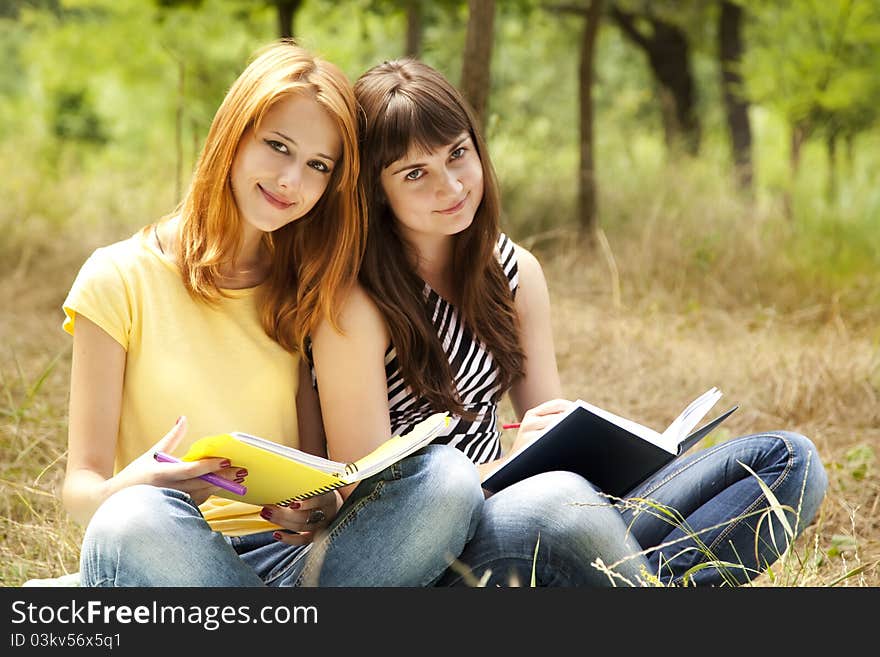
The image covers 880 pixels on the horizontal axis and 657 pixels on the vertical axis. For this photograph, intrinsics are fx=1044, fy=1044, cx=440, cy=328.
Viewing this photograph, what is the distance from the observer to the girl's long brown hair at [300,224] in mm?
2127

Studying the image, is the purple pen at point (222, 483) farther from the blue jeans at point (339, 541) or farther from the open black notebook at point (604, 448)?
the open black notebook at point (604, 448)

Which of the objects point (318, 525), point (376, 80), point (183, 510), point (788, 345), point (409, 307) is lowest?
point (788, 345)

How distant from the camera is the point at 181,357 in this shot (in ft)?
7.00

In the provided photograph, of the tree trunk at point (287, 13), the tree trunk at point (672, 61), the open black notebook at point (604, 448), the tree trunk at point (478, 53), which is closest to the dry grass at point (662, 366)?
the open black notebook at point (604, 448)

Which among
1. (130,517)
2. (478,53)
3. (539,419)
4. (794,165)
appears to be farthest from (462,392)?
(794,165)

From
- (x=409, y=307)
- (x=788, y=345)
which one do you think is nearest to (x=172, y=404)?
(x=409, y=307)

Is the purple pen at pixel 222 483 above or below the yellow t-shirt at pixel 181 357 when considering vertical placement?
below

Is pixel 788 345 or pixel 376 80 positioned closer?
pixel 376 80

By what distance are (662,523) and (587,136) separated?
4164 millimetres

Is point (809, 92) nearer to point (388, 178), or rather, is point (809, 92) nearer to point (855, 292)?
point (855, 292)

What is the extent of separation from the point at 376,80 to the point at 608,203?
432 centimetres

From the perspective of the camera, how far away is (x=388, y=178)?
232 centimetres

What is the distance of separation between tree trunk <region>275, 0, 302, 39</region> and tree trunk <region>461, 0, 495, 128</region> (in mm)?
→ 2179

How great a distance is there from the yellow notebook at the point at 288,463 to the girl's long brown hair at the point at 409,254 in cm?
43
